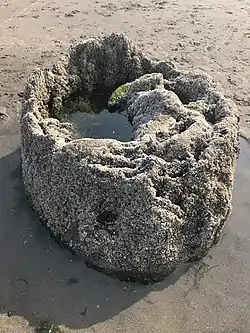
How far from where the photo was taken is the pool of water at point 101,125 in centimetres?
682

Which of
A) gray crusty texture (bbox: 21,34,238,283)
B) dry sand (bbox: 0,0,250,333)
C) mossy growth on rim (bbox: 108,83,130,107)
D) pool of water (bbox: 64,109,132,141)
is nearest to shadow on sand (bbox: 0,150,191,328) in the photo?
dry sand (bbox: 0,0,250,333)

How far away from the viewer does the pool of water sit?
269 inches

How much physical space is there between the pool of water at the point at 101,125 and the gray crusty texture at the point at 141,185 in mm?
615

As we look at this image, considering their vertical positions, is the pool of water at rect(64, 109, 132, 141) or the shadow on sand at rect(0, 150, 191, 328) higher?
the pool of water at rect(64, 109, 132, 141)

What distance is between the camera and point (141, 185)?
5000 millimetres

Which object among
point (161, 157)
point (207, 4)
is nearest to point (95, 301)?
point (161, 157)

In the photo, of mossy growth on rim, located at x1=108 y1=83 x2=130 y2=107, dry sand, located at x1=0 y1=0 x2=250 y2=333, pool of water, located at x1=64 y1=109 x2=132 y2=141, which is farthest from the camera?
mossy growth on rim, located at x1=108 y1=83 x2=130 y2=107

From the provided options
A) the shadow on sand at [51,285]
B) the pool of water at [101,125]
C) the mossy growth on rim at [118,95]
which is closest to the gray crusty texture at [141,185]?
the shadow on sand at [51,285]

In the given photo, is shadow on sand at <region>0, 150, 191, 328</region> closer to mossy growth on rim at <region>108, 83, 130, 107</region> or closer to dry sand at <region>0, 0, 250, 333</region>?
dry sand at <region>0, 0, 250, 333</region>

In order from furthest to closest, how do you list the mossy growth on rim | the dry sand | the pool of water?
the mossy growth on rim
the pool of water
the dry sand

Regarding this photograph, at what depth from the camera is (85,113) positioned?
288 inches

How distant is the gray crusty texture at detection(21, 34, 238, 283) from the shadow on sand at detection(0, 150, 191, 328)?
144 millimetres

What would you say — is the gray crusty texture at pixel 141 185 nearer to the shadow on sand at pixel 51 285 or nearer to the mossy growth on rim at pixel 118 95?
the shadow on sand at pixel 51 285

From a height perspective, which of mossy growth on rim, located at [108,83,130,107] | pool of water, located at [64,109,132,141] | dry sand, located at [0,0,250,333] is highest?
mossy growth on rim, located at [108,83,130,107]
